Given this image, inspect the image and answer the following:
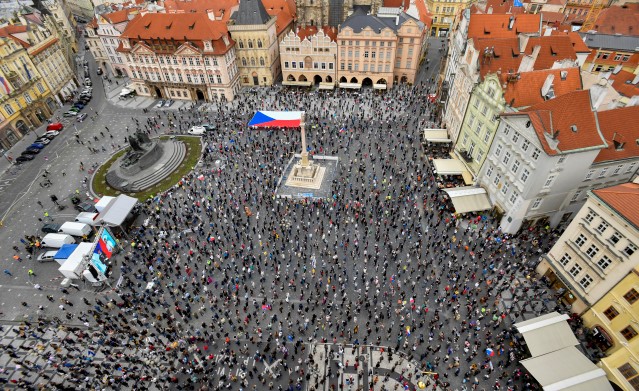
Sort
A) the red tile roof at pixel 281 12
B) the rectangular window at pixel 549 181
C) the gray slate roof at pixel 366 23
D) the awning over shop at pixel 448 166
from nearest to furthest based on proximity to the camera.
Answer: the rectangular window at pixel 549 181 < the awning over shop at pixel 448 166 < the gray slate roof at pixel 366 23 < the red tile roof at pixel 281 12

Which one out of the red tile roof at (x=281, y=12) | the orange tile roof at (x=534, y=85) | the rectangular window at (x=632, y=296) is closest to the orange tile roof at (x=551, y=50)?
the orange tile roof at (x=534, y=85)

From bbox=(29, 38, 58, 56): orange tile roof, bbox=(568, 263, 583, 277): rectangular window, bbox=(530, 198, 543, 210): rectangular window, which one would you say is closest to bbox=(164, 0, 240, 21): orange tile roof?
bbox=(29, 38, 58, 56): orange tile roof

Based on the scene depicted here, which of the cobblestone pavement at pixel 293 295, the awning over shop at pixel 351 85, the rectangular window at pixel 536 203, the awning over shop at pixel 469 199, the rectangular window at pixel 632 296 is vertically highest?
the rectangular window at pixel 632 296

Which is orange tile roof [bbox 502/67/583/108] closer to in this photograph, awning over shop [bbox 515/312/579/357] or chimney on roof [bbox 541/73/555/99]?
chimney on roof [bbox 541/73/555/99]

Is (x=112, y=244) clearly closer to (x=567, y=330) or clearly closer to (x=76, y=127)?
(x=76, y=127)

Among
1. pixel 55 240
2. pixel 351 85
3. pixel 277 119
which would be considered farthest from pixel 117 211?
pixel 351 85

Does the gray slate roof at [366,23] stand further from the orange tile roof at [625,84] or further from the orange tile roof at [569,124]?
the orange tile roof at [569,124]
